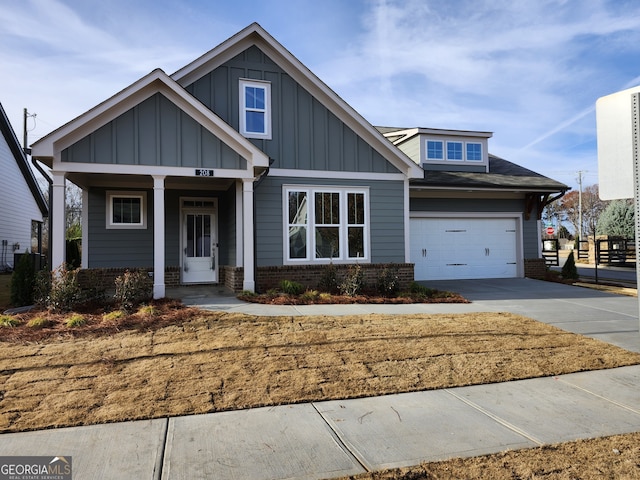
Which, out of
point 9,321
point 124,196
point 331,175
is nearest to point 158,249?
point 9,321

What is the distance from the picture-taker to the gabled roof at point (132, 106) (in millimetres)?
8844

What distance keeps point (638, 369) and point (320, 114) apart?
29.6ft

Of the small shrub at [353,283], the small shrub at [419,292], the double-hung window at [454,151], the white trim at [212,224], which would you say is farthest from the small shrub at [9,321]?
the double-hung window at [454,151]

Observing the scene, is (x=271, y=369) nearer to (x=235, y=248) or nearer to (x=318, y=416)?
(x=318, y=416)

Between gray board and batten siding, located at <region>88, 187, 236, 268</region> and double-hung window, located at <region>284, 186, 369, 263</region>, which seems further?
gray board and batten siding, located at <region>88, 187, 236, 268</region>

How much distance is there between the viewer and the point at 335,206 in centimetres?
1183

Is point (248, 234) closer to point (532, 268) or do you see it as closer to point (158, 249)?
point (158, 249)

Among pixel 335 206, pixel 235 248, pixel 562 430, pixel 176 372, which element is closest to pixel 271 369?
pixel 176 372

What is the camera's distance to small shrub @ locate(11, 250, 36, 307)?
9.00 meters

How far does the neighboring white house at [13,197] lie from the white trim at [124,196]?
419 inches

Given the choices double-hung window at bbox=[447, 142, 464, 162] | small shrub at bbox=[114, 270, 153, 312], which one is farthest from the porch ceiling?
double-hung window at bbox=[447, 142, 464, 162]

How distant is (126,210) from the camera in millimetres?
12195

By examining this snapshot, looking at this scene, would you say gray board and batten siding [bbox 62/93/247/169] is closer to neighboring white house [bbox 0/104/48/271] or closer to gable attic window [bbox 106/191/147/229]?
gable attic window [bbox 106/191/147/229]

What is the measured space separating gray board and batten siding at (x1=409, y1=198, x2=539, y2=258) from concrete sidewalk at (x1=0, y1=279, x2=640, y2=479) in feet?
31.0
